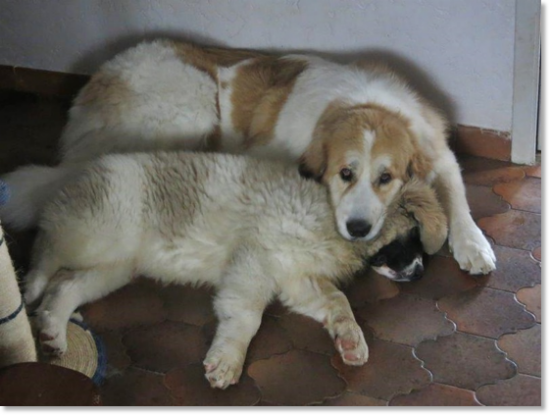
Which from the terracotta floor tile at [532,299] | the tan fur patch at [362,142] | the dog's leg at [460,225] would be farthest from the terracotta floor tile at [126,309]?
the terracotta floor tile at [532,299]

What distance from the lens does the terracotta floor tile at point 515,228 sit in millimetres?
2627

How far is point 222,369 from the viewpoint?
2.05 metres

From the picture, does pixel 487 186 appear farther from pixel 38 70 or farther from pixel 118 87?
pixel 38 70

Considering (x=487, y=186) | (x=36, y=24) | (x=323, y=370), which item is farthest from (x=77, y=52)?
(x=323, y=370)

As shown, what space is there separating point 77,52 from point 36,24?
242 millimetres

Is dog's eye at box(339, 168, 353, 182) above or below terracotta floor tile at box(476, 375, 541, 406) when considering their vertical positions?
above

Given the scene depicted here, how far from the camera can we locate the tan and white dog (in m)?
2.48

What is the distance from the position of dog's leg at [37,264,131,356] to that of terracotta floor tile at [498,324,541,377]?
1.17 metres

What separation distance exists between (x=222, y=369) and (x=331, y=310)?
1.27ft

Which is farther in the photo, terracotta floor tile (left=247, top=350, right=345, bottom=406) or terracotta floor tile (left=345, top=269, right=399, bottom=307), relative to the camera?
terracotta floor tile (left=345, top=269, right=399, bottom=307)

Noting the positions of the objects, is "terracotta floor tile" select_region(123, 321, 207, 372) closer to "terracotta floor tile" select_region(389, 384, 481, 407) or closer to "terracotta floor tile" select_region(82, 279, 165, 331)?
"terracotta floor tile" select_region(82, 279, 165, 331)

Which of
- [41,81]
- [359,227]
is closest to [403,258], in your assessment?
[359,227]

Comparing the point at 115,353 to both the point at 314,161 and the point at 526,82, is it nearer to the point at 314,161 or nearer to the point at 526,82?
the point at 314,161

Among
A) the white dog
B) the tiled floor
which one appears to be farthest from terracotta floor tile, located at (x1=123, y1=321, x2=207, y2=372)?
the white dog
